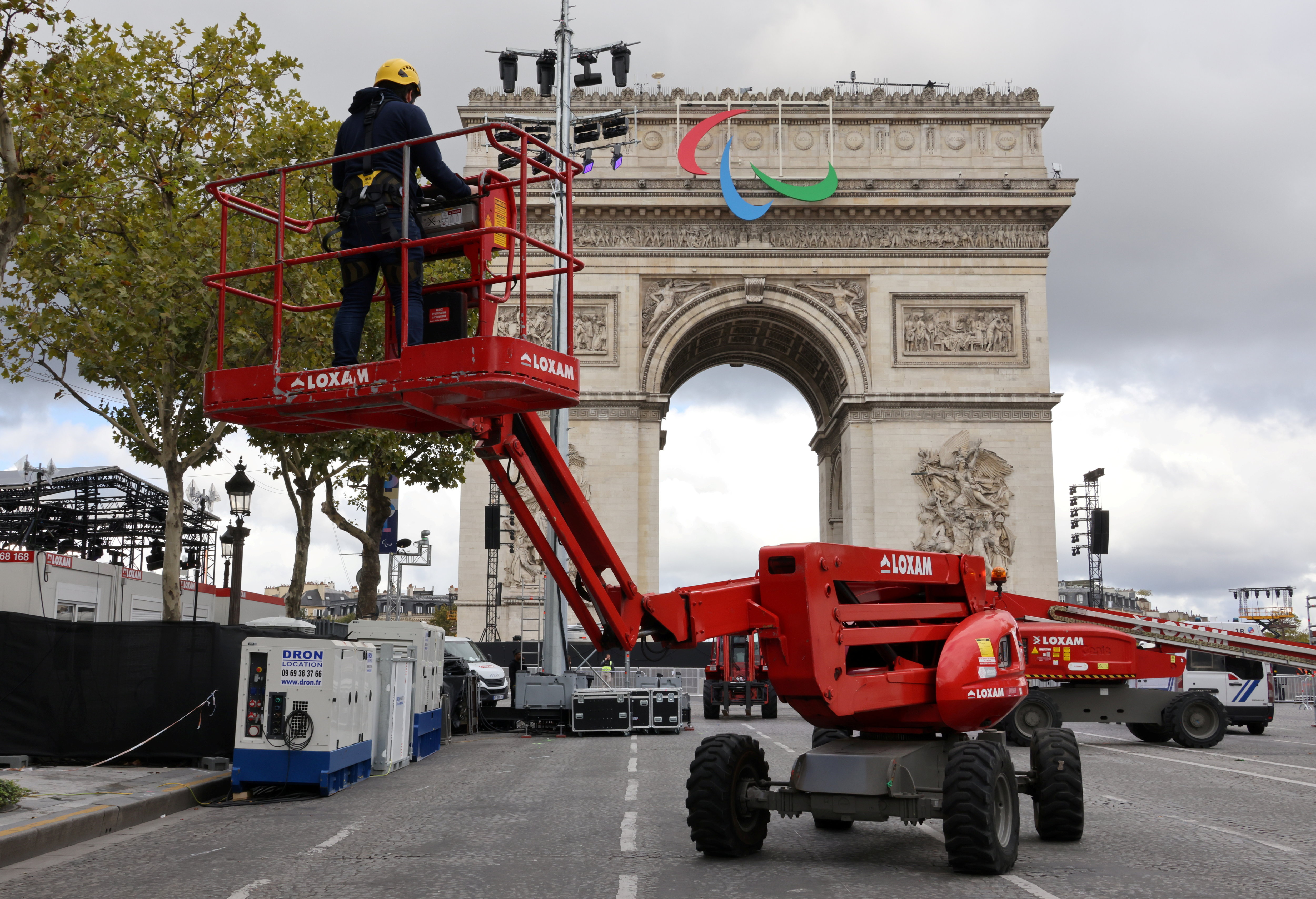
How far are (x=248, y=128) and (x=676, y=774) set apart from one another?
12023mm

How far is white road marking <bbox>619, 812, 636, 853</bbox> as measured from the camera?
8992 millimetres

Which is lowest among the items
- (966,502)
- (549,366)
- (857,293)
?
(549,366)

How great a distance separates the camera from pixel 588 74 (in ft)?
78.1

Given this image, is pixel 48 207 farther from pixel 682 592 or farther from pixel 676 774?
pixel 676 774

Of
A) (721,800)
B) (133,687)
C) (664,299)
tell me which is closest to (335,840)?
(721,800)

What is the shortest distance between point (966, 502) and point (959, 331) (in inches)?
230

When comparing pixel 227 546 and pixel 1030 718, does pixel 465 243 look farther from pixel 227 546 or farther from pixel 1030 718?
pixel 227 546

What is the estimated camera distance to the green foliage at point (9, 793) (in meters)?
9.90

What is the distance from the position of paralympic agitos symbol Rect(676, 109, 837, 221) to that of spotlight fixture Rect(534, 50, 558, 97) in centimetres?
1477

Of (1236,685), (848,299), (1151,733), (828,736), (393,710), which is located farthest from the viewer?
(848,299)

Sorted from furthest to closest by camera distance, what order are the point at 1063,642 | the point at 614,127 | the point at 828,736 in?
the point at 614,127
the point at 1063,642
the point at 828,736

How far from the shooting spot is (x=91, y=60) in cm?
1391

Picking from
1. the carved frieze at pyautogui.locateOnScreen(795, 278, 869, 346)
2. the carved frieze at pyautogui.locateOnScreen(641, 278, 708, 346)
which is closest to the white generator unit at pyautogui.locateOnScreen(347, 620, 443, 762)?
the carved frieze at pyautogui.locateOnScreen(641, 278, 708, 346)

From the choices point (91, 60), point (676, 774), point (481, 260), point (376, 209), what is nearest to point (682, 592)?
point (481, 260)
